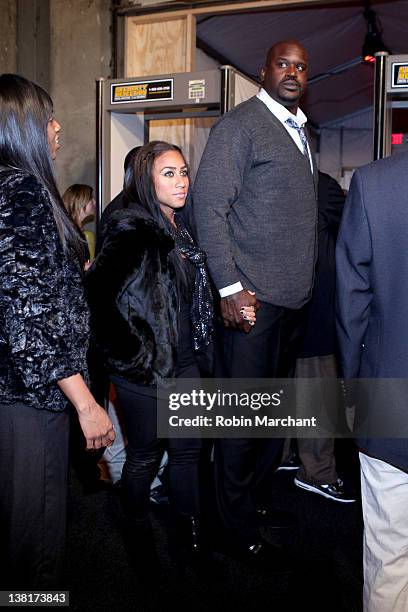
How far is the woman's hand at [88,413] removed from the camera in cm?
151

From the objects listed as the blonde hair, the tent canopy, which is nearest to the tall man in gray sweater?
the blonde hair

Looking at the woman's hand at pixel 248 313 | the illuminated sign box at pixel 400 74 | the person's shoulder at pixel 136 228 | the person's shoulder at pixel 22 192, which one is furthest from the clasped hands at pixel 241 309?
the illuminated sign box at pixel 400 74

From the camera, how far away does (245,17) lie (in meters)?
5.70

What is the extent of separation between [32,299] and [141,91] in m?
2.54

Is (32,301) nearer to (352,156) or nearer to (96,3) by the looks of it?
(96,3)

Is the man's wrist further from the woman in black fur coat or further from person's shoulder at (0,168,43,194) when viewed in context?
person's shoulder at (0,168,43,194)

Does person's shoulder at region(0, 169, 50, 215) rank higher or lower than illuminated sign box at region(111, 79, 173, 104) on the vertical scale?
lower

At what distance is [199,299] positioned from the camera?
2406 millimetres

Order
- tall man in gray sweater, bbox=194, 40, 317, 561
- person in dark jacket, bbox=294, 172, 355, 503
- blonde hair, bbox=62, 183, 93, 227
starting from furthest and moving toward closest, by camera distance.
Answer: blonde hair, bbox=62, 183, 93, 227 → person in dark jacket, bbox=294, 172, 355, 503 → tall man in gray sweater, bbox=194, 40, 317, 561

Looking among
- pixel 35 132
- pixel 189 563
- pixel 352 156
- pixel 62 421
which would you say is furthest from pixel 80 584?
pixel 352 156

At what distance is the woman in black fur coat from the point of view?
84.4 inches

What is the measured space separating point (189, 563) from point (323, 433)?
1.04 metres

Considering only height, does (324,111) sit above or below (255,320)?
above

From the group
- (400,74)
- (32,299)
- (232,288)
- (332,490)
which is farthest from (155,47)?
(32,299)
